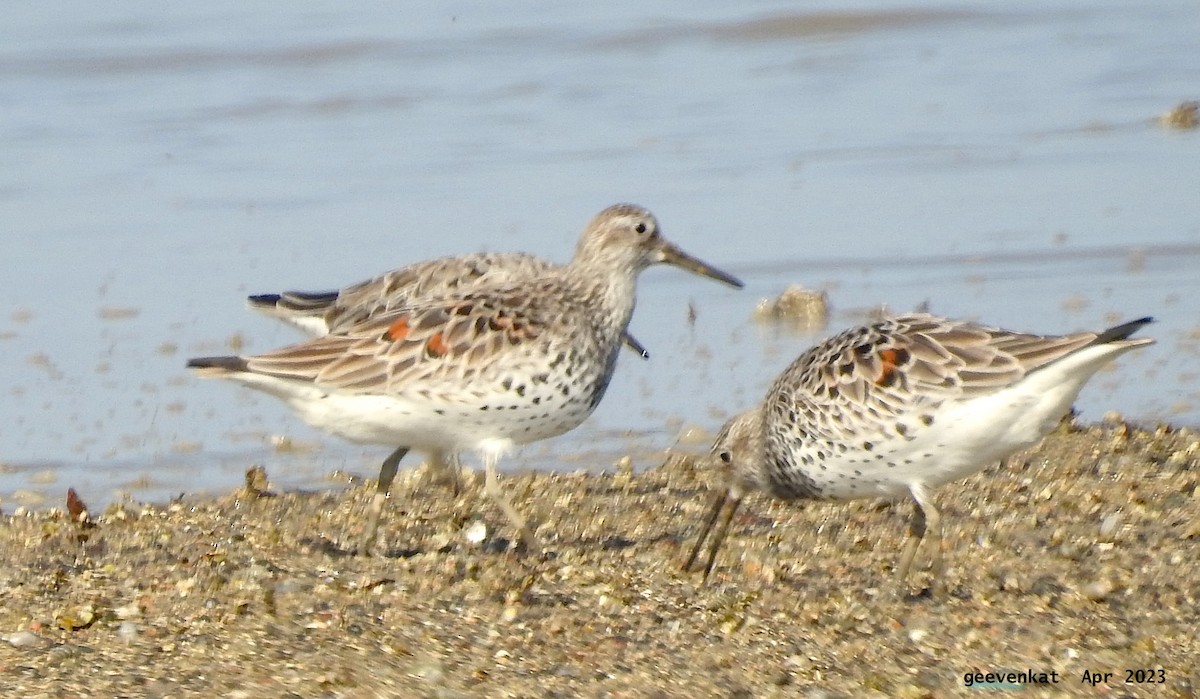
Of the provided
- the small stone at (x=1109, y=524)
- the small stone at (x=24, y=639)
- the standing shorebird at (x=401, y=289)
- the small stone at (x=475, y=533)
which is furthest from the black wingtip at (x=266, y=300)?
the small stone at (x=1109, y=524)

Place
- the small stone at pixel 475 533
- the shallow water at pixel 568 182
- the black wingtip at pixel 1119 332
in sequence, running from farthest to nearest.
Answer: the shallow water at pixel 568 182
the small stone at pixel 475 533
the black wingtip at pixel 1119 332

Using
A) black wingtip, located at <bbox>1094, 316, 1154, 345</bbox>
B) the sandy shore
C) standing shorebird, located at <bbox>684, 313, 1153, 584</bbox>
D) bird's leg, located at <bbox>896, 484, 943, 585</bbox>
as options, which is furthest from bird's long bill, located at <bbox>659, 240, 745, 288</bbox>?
black wingtip, located at <bbox>1094, 316, 1154, 345</bbox>

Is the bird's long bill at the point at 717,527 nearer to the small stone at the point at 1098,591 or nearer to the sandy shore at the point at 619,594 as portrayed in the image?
the sandy shore at the point at 619,594

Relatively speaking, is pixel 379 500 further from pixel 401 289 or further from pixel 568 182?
pixel 568 182

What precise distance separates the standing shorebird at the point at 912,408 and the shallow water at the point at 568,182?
178 centimetres

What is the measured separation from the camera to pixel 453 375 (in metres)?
6.70

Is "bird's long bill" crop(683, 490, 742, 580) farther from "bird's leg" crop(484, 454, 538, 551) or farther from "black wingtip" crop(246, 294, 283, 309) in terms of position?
"black wingtip" crop(246, 294, 283, 309)

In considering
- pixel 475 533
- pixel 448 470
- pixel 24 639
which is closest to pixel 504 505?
pixel 475 533

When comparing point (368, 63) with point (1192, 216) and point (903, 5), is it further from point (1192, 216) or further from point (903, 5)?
point (1192, 216)

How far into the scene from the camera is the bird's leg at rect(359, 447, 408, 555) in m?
6.82

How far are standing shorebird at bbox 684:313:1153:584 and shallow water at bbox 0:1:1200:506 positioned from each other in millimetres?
1783

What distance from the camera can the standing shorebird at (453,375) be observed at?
669 cm

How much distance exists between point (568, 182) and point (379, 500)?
5.63 m

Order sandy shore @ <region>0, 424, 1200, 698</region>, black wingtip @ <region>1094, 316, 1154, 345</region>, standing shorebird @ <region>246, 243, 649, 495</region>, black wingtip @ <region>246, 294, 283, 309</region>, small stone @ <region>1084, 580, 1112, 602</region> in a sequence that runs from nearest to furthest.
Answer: sandy shore @ <region>0, 424, 1200, 698</region>
black wingtip @ <region>1094, 316, 1154, 345</region>
small stone @ <region>1084, 580, 1112, 602</region>
standing shorebird @ <region>246, 243, 649, 495</region>
black wingtip @ <region>246, 294, 283, 309</region>
